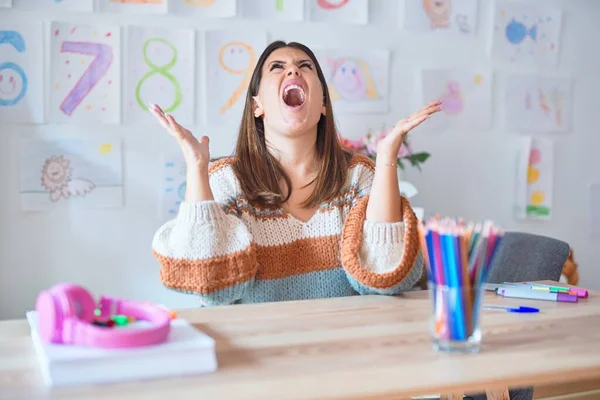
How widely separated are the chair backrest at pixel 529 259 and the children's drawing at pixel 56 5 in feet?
4.45

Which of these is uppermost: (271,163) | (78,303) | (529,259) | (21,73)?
(21,73)

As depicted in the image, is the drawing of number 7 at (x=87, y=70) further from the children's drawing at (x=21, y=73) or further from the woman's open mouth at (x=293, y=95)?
the woman's open mouth at (x=293, y=95)

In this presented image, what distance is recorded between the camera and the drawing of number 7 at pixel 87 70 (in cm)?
220

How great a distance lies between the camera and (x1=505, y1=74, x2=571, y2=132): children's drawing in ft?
9.43

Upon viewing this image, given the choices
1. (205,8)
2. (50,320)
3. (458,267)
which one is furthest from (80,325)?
(205,8)

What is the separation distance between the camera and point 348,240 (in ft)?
4.28

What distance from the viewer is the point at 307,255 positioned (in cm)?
141

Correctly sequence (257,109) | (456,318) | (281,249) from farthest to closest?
(257,109) → (281,249) → (456,318)

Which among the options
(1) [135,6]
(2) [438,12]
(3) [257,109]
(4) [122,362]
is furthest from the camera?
(2) [438,12]

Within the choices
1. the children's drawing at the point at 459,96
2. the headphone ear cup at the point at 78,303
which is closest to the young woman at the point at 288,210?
the headphone ear cup at the point at 78,303

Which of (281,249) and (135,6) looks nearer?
(281,249)

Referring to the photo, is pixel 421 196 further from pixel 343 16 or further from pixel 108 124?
pixel 108 124

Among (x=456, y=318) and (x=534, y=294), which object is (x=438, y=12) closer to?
(x=534, y=294)

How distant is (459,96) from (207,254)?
70.4 inches
